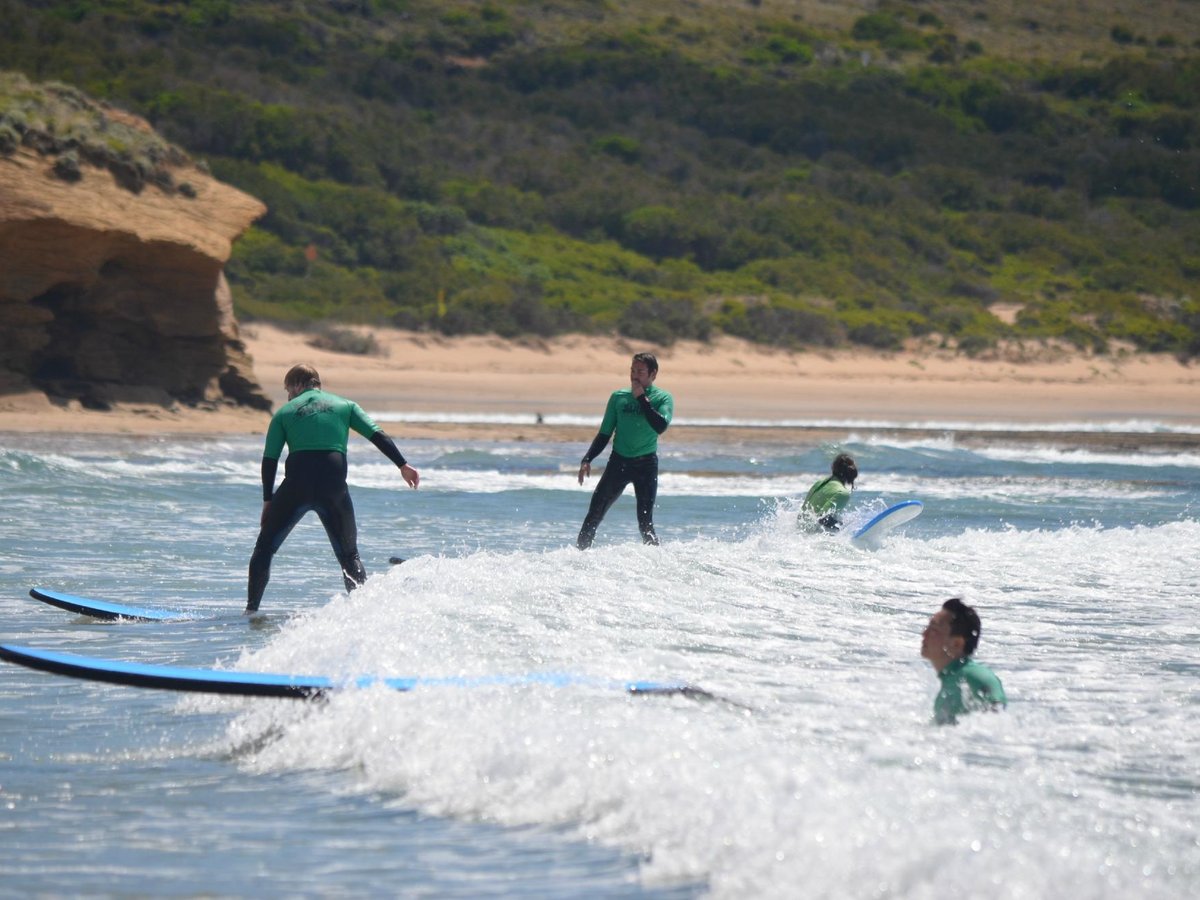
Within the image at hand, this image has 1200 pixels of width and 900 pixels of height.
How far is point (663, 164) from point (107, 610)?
167 feet

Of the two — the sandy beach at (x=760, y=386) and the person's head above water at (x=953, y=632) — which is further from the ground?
the sandy beach at (x=760, y=386)

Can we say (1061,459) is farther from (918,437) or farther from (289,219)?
(289,219)

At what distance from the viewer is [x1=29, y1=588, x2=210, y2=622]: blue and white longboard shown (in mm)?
7988

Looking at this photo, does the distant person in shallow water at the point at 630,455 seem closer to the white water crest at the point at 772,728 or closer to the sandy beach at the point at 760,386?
the white water crest at the point at 772,728

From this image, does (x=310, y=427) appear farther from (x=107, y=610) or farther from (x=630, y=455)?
(x=630, y=455)

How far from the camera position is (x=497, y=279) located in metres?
40.5

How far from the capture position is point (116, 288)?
65.4ft

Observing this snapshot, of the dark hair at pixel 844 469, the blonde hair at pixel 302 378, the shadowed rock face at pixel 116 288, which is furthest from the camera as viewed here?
the shadowed rock face at pixel 116 288

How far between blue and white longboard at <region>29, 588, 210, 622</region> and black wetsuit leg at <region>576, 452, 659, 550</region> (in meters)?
2.84

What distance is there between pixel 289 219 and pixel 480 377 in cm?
1126

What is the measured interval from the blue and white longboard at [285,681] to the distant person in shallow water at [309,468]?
6.90ft

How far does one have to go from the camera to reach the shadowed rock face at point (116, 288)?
1842 cm

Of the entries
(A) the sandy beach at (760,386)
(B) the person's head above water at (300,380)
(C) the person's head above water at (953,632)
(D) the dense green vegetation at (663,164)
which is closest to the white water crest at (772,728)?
(C) the person's head above water at (953,632)

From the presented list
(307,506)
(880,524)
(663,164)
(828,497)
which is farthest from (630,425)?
(663,164)
